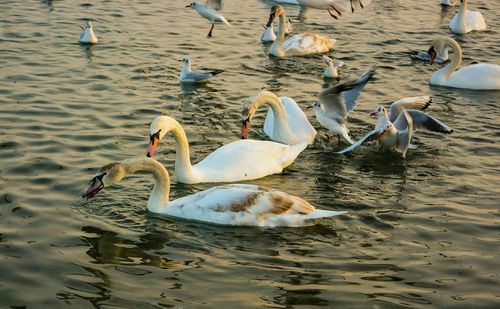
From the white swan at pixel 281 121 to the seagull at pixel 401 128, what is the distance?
83 cm

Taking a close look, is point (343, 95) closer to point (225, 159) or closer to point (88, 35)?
point (225, 159)

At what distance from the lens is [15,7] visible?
19641mm

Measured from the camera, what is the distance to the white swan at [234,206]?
30.0ft

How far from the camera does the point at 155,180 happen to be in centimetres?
943

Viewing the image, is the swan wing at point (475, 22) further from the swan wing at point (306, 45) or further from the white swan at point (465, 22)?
the swan wing at point (306, 45)

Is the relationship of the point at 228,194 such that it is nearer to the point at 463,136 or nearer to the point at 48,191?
the point at 48,191

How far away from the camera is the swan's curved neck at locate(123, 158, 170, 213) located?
938cm

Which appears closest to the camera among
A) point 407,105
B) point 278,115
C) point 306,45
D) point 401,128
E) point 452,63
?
point 401,128

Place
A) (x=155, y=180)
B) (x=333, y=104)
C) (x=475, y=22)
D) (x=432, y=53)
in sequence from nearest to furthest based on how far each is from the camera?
(x=155, y=180) → (x=333, y=104) → (x=432, y=53) → (x=475, y=22)

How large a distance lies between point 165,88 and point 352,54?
4.97 metres

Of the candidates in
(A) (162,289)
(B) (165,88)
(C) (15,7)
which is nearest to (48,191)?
(A) (162,289)

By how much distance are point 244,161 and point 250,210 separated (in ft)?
5.49

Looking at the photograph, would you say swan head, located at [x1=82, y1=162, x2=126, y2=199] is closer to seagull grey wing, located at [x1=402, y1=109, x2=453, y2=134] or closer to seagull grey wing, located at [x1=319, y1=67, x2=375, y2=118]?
Answer: seagull grey wing, located at [x1=319, y1=67, x2=375, y2=118]

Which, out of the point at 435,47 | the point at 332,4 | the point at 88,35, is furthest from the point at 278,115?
the point at 332,4
